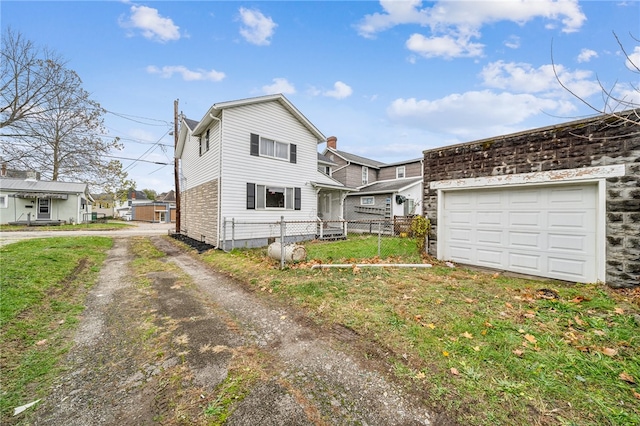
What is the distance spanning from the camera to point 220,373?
2.64 meters

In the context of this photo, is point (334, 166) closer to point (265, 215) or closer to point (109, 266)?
point (265, 215)

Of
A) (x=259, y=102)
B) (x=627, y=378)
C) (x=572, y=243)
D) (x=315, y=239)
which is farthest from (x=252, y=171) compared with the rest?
(x=627, y=378)

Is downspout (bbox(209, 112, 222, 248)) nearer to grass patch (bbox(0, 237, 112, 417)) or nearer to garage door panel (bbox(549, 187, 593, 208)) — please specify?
grass patch (bbox(0, 237, 112, 417))

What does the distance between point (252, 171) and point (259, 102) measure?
3265 millimetres

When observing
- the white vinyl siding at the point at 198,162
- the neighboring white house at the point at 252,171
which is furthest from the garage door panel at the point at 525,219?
the white vinyl siding at the point at 198,162

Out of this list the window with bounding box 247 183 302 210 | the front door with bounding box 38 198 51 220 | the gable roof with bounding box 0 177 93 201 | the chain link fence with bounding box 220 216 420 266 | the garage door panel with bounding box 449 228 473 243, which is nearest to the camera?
the garage door panel with bounding box 449 228 473 243

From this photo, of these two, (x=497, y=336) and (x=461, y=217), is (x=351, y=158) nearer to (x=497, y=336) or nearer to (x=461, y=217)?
(x=461, y=217)

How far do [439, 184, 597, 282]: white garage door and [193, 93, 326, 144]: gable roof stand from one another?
8.36m

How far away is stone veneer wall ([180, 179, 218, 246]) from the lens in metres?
11.2

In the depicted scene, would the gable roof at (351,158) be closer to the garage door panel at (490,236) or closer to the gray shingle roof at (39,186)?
the garage door panel at (490,236)

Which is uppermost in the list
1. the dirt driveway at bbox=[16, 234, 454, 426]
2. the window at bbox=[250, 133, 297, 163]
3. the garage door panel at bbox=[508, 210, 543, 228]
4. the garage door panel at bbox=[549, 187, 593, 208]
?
the window at bbox=[250, 133, 297, 163]

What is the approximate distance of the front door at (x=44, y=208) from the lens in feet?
75.6

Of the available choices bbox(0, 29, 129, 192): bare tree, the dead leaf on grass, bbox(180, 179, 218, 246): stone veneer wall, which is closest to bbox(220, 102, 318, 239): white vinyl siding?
bbox(180, 179, 218, 246): stone veneer wall

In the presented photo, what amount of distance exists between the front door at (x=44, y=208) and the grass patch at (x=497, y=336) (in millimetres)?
29254
